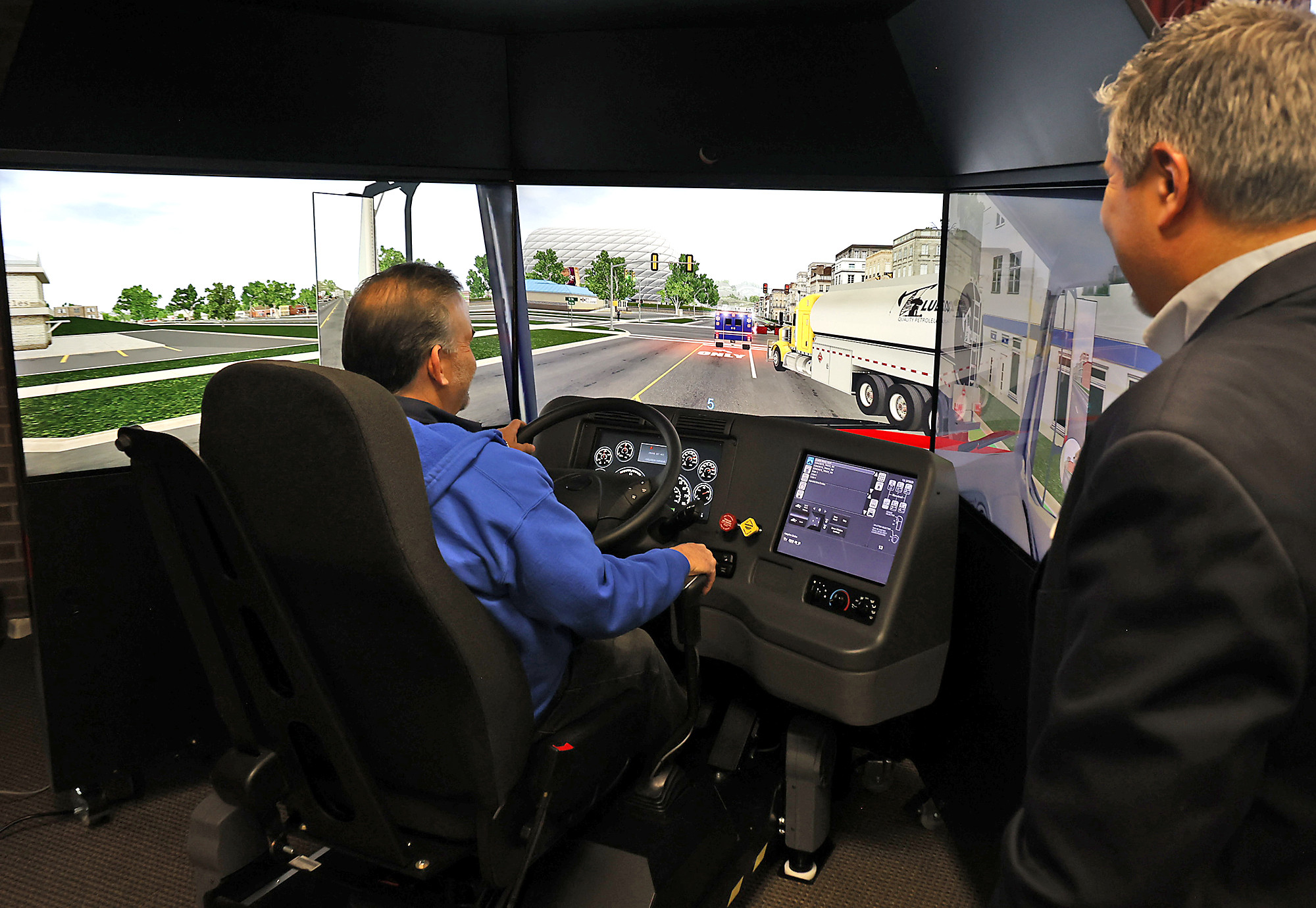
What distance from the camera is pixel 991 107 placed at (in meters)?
2.00

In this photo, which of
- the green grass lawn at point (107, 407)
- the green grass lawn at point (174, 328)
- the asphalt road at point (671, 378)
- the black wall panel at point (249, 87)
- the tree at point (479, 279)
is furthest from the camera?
the tree at point (479, 279)

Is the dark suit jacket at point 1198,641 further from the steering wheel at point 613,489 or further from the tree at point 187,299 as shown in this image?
the tree at point 187,299

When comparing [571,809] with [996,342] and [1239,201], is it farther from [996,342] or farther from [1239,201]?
[996,342]

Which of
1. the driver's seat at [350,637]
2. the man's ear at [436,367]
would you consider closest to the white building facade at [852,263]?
the man's ear at [436,367]

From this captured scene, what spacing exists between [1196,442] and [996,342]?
6.16ft

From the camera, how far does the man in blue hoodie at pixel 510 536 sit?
4.19ft

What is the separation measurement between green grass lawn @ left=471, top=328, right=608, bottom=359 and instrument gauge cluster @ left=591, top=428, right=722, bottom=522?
86 centimetres

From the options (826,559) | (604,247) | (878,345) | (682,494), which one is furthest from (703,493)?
(604,247)

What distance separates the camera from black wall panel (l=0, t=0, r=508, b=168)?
7.29ft

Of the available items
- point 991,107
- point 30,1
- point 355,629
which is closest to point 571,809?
point 355,629

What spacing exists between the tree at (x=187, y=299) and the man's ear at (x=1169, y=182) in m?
2.76

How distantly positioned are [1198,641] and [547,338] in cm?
306

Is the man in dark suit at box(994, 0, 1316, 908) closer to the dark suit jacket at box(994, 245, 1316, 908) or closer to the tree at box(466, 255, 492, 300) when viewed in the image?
the dark suit jacket at box(994, 245, 1316, 908)

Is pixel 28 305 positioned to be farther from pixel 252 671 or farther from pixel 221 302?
pixel 252 671
